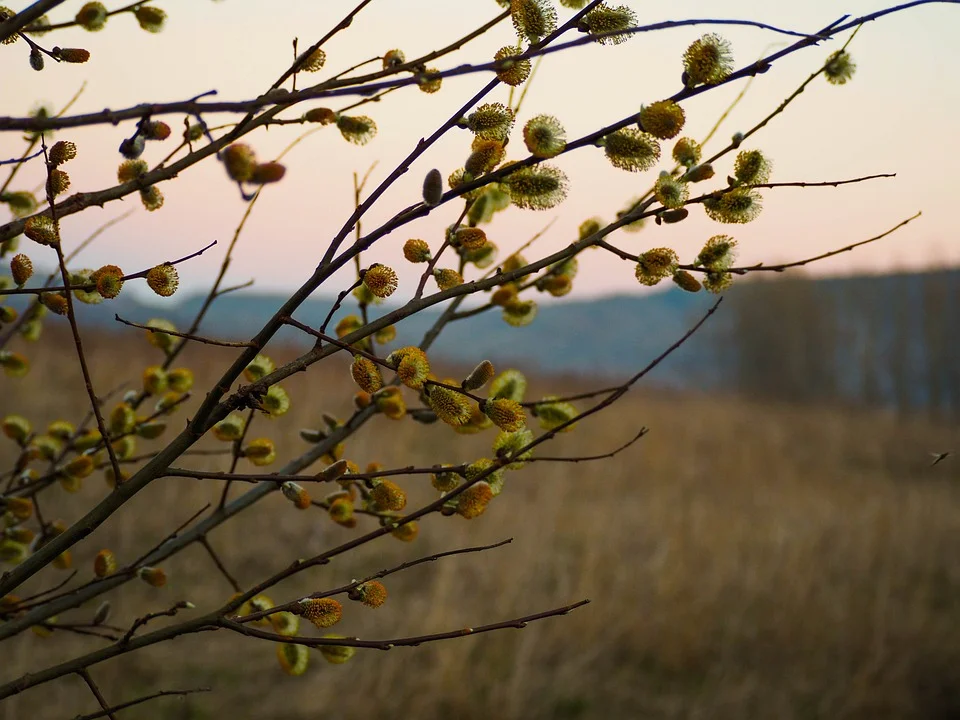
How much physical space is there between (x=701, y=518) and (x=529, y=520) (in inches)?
43.0

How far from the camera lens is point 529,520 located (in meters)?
4.40

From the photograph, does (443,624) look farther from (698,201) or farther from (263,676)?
(698,201)

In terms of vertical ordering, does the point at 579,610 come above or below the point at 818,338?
below

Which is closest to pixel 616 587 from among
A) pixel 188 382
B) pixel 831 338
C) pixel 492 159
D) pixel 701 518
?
pixel 701 518

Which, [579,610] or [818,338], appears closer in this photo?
[579,610]

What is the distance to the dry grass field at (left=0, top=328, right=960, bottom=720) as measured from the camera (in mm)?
2730

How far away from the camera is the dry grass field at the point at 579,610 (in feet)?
8.96

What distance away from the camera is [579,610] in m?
3.33

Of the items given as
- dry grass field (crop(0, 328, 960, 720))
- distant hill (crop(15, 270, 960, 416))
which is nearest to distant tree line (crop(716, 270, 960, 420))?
distant hill (crop(15, 270, 960, 416))

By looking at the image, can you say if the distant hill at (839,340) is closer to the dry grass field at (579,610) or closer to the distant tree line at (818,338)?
the distant tree line at (818,338)

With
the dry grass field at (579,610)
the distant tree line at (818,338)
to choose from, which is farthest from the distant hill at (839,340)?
the dry grass field at (579,610)

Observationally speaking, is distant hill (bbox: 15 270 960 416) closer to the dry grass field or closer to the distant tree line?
the distant tree line

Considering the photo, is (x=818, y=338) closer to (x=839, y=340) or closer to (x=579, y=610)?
(x=839, y=340)

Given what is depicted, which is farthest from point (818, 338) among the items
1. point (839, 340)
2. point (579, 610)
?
point (579, 610)
